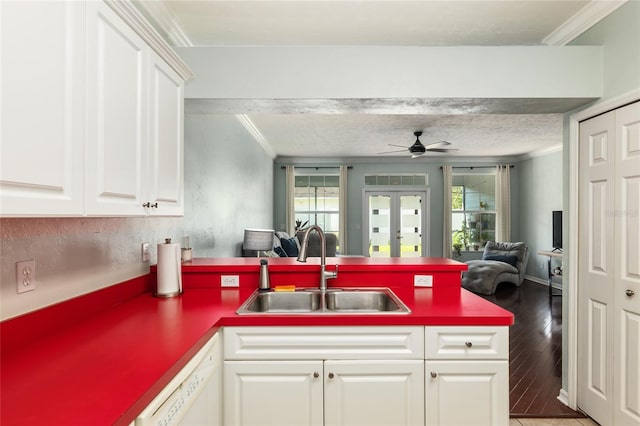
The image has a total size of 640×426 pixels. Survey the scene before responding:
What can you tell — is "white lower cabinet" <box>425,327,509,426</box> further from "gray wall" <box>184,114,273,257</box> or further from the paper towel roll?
"gray wall" <box>184,114,273,257</box>

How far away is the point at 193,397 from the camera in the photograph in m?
1.23

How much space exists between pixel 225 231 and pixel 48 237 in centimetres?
247

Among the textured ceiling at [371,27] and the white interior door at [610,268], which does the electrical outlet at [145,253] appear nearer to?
the textured ceiling at [371,27]

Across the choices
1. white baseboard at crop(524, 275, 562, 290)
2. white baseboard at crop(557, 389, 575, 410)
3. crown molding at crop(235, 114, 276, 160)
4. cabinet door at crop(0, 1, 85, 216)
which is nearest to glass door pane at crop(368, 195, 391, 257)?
crown molding at crop(235, 114, 276, 160)

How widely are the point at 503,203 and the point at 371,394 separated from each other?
23.6 feet

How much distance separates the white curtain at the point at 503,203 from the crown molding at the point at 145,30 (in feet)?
24.5

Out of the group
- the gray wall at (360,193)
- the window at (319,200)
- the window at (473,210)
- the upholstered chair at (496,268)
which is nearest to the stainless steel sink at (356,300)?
the upholstered chair at (496,268)

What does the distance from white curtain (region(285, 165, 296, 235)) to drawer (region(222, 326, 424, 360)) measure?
19.4 ft

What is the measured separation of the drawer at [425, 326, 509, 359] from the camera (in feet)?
Answer: 5.15

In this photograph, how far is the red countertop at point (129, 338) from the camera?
85 cm

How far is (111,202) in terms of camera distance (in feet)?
3.91

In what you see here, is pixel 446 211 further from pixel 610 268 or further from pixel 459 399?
pixel 459 399

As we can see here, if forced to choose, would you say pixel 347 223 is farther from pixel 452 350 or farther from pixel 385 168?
pixel 452 350

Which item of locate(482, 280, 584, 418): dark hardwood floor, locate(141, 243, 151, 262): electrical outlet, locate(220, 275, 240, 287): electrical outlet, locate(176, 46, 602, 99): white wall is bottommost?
locate(482, 280, 584, 418): dark hardwood floor
